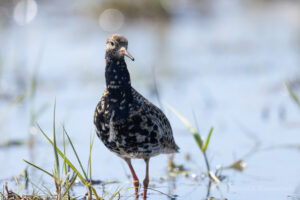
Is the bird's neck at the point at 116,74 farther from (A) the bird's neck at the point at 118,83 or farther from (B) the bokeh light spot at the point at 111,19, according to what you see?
(B) the bokeh light spot at the point at 111,19

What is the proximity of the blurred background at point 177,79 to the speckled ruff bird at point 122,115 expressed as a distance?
0.63 meters

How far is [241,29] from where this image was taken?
15805 mm

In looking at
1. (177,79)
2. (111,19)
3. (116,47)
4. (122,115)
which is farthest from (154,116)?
(111,19)

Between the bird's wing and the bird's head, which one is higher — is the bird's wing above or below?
below

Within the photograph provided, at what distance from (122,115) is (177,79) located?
19.0 feet

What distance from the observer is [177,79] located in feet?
37.9

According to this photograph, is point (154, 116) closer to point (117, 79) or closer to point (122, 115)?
point (122, 115)

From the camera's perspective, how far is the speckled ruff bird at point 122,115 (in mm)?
5828

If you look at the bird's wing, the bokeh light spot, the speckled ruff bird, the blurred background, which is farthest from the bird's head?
the bokeh light spot

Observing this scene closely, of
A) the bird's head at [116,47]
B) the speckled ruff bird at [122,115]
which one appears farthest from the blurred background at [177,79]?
the bird's head at [116,47]

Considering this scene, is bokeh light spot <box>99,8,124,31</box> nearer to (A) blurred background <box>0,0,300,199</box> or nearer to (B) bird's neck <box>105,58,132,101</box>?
(A) blurred background <box>0,0,300,199</box>

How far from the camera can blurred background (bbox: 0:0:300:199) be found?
734 centimetres

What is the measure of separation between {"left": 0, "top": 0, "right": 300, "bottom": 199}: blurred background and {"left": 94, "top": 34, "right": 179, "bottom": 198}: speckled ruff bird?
633mm

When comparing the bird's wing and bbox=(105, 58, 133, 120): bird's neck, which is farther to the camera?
the bird's wing
